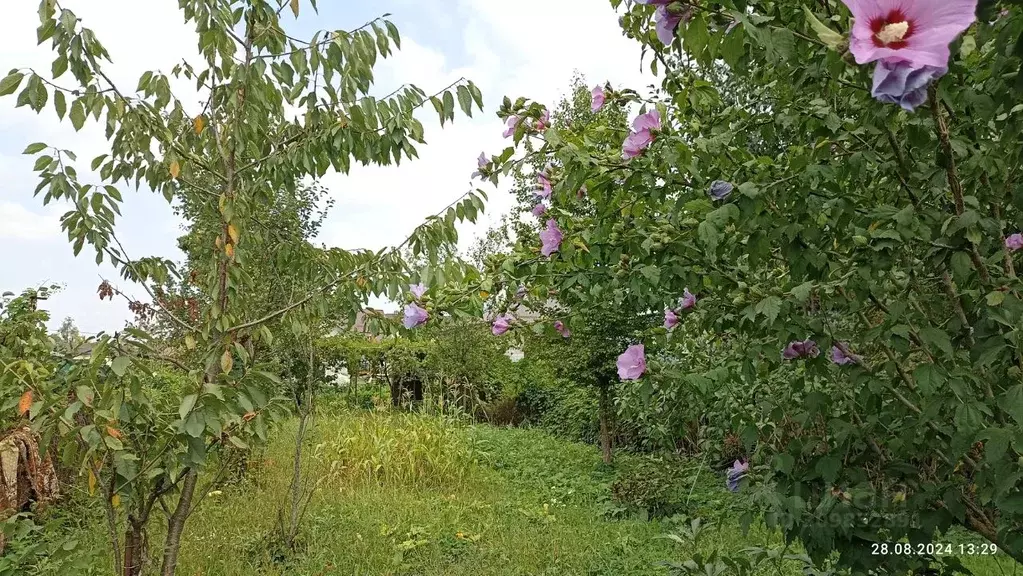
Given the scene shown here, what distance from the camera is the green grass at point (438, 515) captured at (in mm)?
3316

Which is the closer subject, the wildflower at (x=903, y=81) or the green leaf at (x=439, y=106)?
the wildflower at (x=903, y=81)

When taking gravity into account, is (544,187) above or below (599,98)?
below

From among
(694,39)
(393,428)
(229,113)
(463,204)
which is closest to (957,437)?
(694,39)

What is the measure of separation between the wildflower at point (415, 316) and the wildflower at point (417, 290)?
49 millimetres

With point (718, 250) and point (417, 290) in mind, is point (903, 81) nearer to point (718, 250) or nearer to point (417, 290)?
point (718, 250)

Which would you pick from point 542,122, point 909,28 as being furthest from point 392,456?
point 909,28

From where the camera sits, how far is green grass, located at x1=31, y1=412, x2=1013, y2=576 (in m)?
3.32

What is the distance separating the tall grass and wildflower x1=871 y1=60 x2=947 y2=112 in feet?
15.9

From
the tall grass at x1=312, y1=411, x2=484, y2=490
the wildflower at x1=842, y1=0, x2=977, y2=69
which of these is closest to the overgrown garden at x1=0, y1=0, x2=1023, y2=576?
the wildflower at x1=842, y1=0, x2=977, y2=69

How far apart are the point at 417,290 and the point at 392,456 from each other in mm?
3759

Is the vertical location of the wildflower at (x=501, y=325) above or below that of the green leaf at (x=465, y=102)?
below

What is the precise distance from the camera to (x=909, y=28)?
644 mm

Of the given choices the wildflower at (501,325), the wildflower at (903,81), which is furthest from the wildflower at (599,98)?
the wildflower at (903,81)

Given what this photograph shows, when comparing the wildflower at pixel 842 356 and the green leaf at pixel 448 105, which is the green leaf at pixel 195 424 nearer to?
the green leaf at pixel 448 105
